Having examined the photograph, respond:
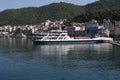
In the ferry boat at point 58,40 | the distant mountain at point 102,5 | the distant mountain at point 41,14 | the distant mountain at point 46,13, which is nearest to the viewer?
the ferry boat at point 58,40

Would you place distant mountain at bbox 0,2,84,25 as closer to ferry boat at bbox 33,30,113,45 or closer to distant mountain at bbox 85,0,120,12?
distant mountain at bbox 85,0,120,12

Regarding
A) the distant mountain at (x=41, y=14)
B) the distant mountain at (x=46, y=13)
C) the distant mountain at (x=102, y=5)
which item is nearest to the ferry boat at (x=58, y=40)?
the distant mountain at (x=102, y=5)

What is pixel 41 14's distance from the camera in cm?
11488

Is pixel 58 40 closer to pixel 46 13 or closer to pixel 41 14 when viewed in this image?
pixel 46 13

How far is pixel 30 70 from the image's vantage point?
18.3 meters

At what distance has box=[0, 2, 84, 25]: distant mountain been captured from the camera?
11288cm

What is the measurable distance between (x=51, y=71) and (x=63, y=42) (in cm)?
2665

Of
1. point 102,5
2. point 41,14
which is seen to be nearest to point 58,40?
point 102,5

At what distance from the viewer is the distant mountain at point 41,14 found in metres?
113

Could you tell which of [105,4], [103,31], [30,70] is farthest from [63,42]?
[105,4]

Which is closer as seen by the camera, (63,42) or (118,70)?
(118,70)

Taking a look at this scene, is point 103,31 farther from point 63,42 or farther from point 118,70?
point 118,70

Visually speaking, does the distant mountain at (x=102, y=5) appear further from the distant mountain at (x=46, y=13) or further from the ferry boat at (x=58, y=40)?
the ferry boat at (x=58, y=40)

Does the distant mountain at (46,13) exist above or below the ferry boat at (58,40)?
above
